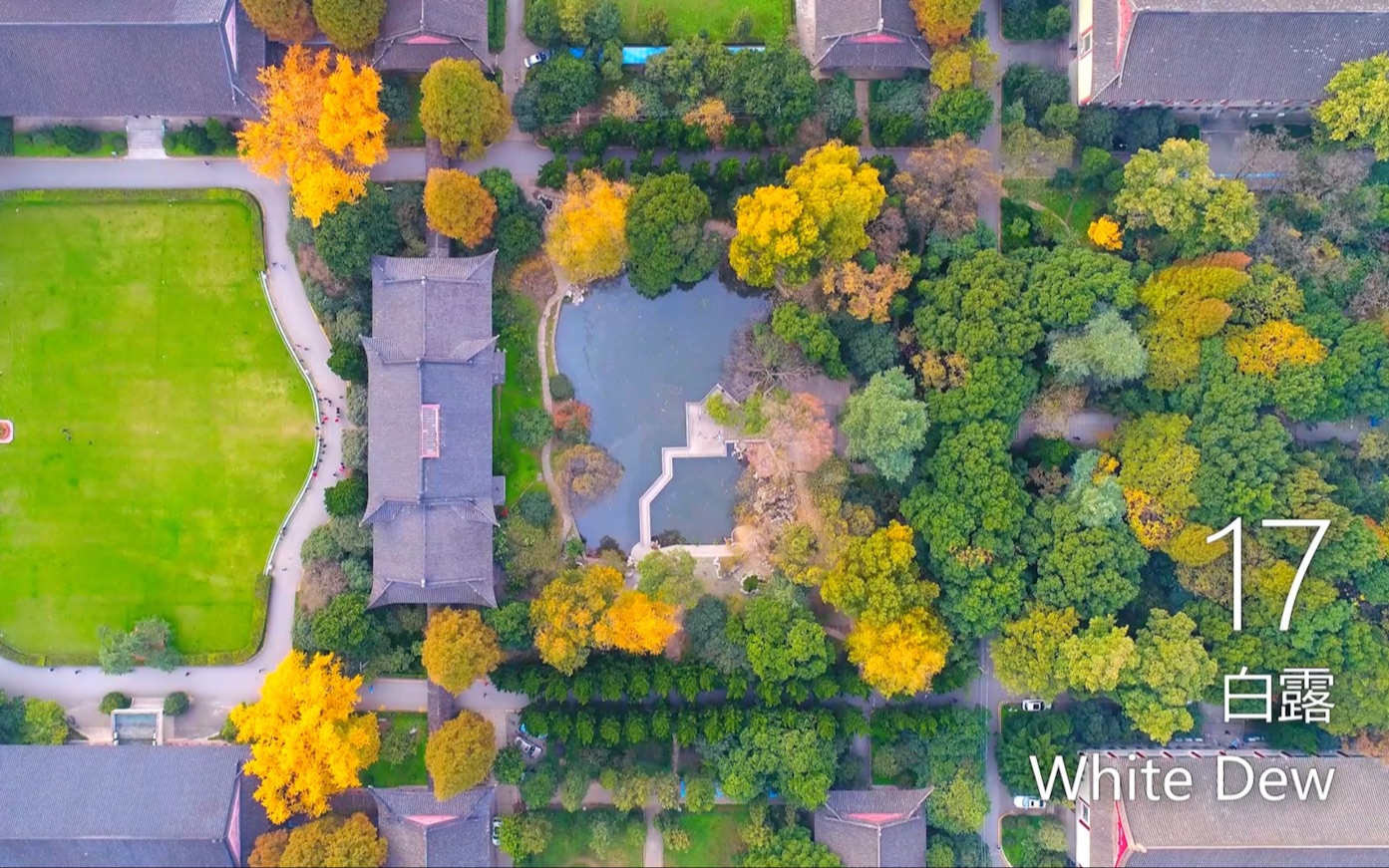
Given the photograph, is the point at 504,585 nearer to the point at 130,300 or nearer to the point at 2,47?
the point at 130,300

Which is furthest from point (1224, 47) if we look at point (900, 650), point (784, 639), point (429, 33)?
point (429, 33)

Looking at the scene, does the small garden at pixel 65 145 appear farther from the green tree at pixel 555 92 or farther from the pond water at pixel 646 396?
the pond water at pixel 646 396

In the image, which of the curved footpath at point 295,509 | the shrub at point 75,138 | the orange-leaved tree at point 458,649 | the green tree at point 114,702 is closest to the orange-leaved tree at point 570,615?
the orange-leaved tree at point 458,649

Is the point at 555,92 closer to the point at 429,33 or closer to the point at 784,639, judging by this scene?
the point at 429,33

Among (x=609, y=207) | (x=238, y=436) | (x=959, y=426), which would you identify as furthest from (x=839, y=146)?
(x=238, y=436)

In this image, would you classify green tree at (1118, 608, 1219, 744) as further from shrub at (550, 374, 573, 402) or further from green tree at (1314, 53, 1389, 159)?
shrub at (550, 374, 573, 402)

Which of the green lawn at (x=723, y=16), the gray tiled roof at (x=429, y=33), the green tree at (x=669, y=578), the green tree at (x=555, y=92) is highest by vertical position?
the green lawn at (x=723, y=16)
